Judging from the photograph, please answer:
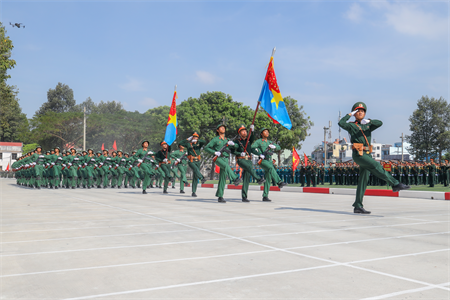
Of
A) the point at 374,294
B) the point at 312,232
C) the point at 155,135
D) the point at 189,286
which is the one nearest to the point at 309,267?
the point at 374,294

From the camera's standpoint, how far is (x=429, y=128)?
5247 centimetres

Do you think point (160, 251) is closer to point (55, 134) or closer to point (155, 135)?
point (155, 135)

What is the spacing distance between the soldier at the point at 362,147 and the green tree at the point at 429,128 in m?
47.4

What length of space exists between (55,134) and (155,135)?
640 inches

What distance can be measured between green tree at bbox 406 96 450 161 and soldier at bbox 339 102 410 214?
47353 millimetres

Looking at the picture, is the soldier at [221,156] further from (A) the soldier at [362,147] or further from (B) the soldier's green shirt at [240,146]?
(A) the soldier at [362,147]

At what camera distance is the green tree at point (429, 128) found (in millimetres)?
51625

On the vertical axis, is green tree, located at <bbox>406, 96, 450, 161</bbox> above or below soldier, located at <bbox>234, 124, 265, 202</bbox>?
above

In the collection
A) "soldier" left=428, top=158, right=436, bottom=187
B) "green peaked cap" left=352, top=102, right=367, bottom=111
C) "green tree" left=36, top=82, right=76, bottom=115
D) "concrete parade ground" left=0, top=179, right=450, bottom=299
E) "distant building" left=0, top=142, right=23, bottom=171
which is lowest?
"concrete parade ground" left=0, top=179, right=450, bottom=299

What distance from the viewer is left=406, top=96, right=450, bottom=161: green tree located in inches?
2032

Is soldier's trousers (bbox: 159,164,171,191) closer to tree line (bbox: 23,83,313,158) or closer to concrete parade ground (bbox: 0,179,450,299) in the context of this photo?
concrete parade ground (bbox: 0,179,450,299)

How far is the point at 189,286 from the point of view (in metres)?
3.64

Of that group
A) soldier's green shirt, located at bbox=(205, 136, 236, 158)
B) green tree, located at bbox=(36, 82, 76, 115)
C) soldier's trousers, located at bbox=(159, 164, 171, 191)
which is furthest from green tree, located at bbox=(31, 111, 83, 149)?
soldier's green shirt, located at bbox=(205, 136, 236, 158)

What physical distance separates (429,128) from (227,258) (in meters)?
54.1
